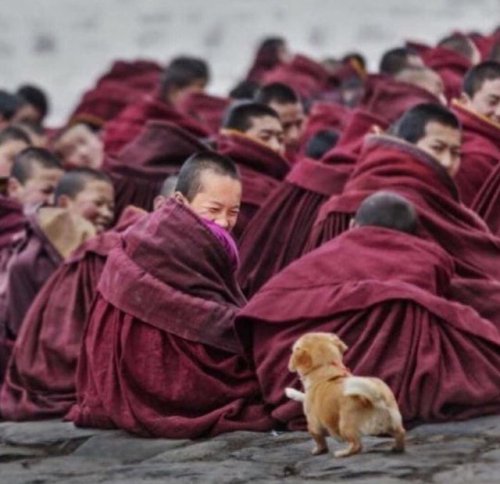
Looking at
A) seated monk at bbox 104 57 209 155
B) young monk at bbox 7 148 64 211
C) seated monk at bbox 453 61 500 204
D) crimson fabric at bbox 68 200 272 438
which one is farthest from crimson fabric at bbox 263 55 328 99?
crimson fabric at bbox 68 200 272 438

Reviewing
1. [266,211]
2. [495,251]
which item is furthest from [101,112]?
[495,251]

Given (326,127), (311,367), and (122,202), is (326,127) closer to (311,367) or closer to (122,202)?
(122,202)

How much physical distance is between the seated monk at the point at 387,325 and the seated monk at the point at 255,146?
1.71 m

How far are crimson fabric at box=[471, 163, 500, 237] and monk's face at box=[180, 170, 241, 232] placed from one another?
1385mm

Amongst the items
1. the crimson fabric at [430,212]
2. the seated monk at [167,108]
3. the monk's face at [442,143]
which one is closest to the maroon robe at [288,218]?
the crimson fabric at [430,212]

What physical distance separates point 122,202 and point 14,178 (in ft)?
1.46

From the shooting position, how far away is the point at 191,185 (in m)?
8.42

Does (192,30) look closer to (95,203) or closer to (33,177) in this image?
(33,177)

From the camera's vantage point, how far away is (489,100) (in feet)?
34.0

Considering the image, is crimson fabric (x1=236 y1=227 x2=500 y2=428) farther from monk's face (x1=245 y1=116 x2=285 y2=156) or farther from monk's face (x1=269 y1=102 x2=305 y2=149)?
monk's face (x1=269 y1=102 x2=305 y2=149)

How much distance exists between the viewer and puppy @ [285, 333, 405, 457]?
737 centimetres

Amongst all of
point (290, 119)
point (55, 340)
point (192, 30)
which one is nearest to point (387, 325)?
point (55, 340)

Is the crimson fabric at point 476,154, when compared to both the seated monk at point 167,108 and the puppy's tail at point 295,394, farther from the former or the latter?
the puppy's tail at point 295,394

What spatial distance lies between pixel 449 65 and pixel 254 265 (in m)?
3.45
